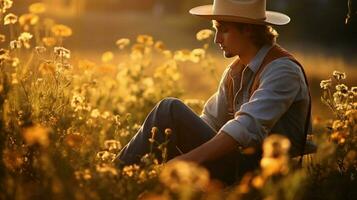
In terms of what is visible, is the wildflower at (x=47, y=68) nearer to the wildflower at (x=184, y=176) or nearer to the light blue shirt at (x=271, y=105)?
Answer: the light blue shirt at (x=271, y=105)

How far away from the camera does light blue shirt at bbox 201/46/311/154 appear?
180 inches

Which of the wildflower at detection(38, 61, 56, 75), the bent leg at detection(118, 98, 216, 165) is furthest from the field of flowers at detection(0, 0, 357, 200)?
the bent leg at detection(118, 98, 216, 165)

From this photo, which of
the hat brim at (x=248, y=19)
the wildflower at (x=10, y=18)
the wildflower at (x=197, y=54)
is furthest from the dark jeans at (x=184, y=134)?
the wildflower at (x=197, y=54)

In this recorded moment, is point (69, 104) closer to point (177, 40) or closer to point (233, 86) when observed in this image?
point (233, 86)

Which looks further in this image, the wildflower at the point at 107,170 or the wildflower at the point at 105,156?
the wildflower at the point at 105,156

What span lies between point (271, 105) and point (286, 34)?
15.2m

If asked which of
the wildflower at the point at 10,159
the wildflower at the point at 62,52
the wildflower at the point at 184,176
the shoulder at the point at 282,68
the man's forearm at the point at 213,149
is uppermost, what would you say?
the wildflower at the point at 184,176

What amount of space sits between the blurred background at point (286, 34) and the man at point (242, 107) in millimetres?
3854

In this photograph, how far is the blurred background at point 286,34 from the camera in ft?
43.9

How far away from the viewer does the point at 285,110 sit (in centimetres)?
478

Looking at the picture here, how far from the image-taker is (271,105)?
4.67 m

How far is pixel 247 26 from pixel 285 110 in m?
0.65

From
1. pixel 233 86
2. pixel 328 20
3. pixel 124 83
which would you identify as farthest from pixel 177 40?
pixel 233 86

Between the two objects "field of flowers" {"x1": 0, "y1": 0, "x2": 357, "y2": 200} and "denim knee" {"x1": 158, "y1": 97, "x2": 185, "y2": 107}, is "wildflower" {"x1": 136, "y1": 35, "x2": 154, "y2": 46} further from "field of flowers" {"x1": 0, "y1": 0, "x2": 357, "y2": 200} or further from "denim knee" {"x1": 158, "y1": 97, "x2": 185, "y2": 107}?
"denim knee" {"x1": 158, "y1": 97, "x2": 185, "y2": 107}
